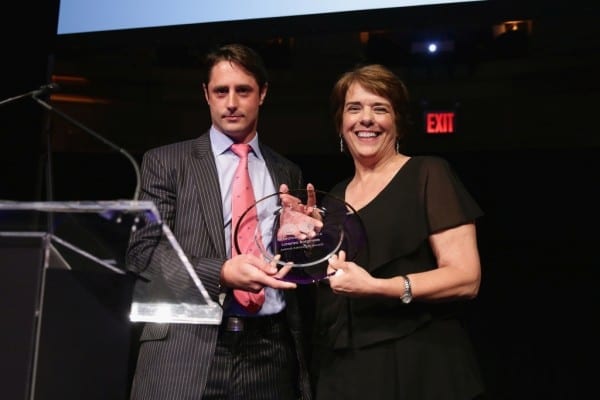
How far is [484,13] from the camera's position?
2871 mm

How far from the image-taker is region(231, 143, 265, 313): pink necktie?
1748 millimetres

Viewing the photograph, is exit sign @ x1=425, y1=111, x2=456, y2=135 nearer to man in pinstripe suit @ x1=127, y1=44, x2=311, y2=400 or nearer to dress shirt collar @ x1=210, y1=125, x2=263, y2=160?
man in pinstripe suit @ x1=127, y1=44, x2=311, y2=400

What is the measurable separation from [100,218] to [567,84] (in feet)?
7.81

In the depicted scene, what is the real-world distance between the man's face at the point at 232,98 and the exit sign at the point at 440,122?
4.01 ft

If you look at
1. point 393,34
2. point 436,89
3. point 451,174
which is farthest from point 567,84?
point 451,174

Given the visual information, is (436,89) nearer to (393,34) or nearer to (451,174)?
(393,34)

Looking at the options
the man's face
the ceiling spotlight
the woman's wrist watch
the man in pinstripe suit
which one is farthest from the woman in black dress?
the ceiling spotlight

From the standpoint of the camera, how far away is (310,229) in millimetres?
1738

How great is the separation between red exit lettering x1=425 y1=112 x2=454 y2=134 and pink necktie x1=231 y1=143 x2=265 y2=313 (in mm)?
1245

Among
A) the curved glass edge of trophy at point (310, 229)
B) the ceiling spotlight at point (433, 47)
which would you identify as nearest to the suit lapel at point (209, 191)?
the curved glass edge of trophy at point (310, 229)

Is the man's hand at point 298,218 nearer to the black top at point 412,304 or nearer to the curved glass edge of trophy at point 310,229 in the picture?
the curved glass edge of trophy at point 310,229

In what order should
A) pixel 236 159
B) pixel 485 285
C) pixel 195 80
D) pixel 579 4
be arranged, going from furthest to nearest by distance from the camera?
pixel 195 80 → pixel 485 285 → pixel 579 4 → pixel 236 159

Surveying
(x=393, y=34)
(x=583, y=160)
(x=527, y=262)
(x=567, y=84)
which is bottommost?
(x=527, y=262)

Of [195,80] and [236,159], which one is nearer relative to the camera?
[236,159]
